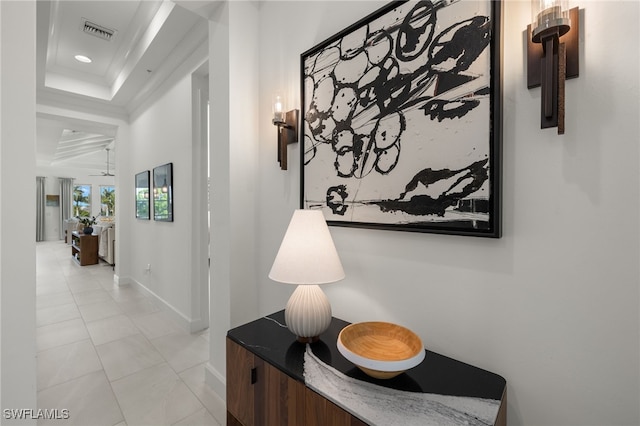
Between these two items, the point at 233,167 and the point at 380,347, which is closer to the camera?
the point at 380,347

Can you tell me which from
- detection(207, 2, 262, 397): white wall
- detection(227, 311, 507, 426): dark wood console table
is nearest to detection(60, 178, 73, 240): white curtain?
detection(207, 2, 262, 397): white wall

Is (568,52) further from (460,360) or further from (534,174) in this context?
(460,360)

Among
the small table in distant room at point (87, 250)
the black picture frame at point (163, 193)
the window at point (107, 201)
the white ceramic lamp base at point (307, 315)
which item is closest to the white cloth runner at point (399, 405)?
the white ceramic lamp base at point (307, 315)

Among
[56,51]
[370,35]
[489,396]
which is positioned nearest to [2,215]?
[370,35]

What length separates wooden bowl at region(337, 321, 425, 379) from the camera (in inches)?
35.6

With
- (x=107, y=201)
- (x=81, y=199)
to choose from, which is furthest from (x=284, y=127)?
(x=81, y=199)

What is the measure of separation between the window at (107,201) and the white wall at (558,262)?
1183 centimetres

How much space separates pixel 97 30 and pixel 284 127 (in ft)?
9.12

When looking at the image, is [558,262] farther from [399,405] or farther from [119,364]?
[119,364]

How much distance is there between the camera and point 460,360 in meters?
1.09

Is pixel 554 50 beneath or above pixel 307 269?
above

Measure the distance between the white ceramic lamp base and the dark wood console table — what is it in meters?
0.06

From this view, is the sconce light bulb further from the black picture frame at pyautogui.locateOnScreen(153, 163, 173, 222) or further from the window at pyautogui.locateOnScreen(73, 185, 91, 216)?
the window at pyautogui.locateOnScreen(73, 185, 91, 216)

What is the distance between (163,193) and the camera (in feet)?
11.0
